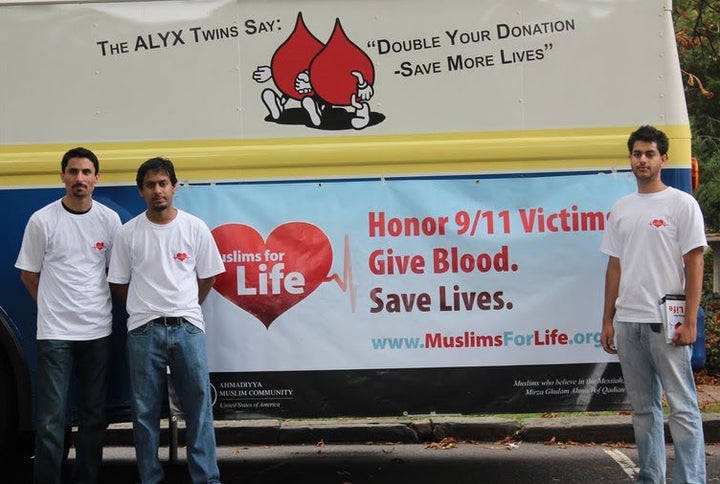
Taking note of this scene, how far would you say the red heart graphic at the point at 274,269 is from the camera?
5645 millimetres

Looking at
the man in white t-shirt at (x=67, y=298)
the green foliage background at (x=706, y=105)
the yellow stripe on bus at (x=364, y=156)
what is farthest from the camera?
the green foliage background at (x=706, y=105)

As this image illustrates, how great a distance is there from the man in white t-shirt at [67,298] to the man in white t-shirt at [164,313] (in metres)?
0.17

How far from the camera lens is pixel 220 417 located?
5754mm

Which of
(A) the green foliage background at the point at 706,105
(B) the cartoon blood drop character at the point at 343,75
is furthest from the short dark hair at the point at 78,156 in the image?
(A) the green foliage background at the point at 706,105

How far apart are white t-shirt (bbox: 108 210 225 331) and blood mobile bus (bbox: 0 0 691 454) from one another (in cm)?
22

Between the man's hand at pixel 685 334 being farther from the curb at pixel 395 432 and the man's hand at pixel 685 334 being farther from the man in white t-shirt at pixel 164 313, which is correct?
the curb at pixel 395 432

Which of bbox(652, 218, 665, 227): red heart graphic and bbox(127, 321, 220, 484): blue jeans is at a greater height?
bbox(652, 218, 665, 227): red heart graphic

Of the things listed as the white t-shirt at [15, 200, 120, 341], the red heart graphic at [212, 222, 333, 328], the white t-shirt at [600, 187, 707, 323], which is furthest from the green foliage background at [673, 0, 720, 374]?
the white t-shirt at [15, 200, 120, 341]

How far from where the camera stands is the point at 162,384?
5457 mm

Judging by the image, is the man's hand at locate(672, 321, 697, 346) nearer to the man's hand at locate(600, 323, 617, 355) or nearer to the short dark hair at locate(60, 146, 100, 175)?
the man's hand at locate(600, 323, 617, 355)

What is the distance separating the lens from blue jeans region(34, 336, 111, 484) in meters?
5.41

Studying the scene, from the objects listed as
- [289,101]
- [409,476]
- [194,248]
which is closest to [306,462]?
[409,476]

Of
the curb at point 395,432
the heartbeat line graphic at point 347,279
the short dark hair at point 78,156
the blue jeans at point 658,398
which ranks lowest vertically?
the curb at point 395,432

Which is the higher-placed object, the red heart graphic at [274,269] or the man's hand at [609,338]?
the red heart graphic at [274,269]
